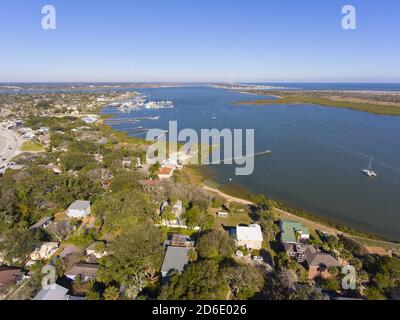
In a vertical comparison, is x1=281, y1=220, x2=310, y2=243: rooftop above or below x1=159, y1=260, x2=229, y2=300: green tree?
below

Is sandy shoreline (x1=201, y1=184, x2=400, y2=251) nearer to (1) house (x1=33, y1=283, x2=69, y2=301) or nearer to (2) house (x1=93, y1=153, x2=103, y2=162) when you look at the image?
(1) house (x1=33, y1=283, x2=69, y2=301)

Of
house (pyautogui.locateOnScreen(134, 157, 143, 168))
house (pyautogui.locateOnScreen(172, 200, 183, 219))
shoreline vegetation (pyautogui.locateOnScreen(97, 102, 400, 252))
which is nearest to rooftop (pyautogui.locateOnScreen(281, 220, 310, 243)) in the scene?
shoreline vegetation (pyautogui.locateOnScreen(97, 102, 400, 252))

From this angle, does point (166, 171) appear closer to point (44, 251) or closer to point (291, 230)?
point (44, 251)

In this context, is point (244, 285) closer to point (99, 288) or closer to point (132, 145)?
point (99, 288)

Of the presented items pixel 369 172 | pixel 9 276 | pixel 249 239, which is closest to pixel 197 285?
pixel 249 239

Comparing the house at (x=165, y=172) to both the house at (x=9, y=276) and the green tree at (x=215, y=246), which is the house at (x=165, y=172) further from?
the house at (x=9, y=276)

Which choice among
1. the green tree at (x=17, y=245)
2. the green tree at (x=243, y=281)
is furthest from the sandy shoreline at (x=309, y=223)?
the green tree at (x=17, y=245)
